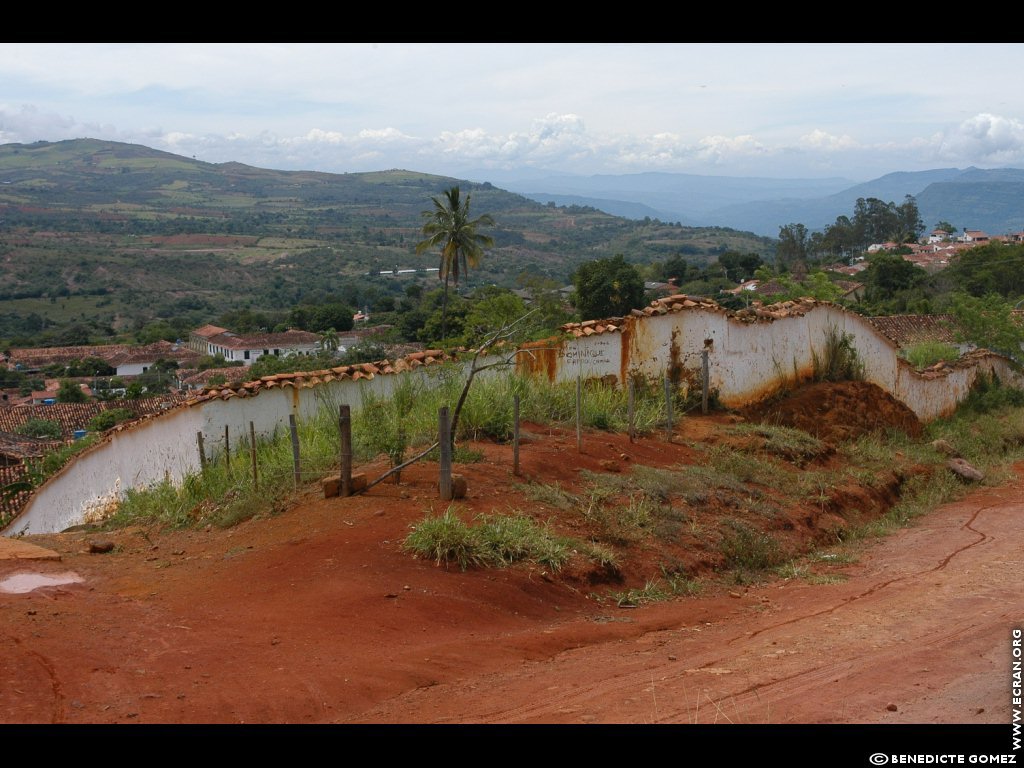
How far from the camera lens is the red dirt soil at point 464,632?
4836 mm

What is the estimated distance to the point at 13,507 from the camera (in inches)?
728

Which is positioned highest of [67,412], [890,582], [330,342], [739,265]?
[739,265]

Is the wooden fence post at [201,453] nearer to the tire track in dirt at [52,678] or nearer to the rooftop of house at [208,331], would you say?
the tire track in dirt at [52,678]

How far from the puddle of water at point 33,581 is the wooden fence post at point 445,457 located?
288cm

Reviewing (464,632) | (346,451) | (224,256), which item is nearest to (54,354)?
(346,451)

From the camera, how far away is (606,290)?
41.8 meters

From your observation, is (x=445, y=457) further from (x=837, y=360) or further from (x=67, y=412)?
(x=67, y=412)

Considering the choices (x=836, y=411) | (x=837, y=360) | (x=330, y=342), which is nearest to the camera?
(x=836, y=411)

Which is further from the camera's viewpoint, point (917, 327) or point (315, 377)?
point (917, 327)

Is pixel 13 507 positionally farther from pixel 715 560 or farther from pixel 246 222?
pixel 246 222

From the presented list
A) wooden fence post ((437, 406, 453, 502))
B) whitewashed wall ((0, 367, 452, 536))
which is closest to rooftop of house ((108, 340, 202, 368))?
whitewashed wall ((0, 367, 452, 536))

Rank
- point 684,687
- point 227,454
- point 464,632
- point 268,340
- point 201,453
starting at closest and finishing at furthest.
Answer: point 684,687
point 464,632
point 227,454
point 201,453
point 268,340

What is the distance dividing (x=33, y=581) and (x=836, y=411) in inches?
460

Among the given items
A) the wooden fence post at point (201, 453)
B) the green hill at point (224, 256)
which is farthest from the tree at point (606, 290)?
the green hill at point (224, 256)
